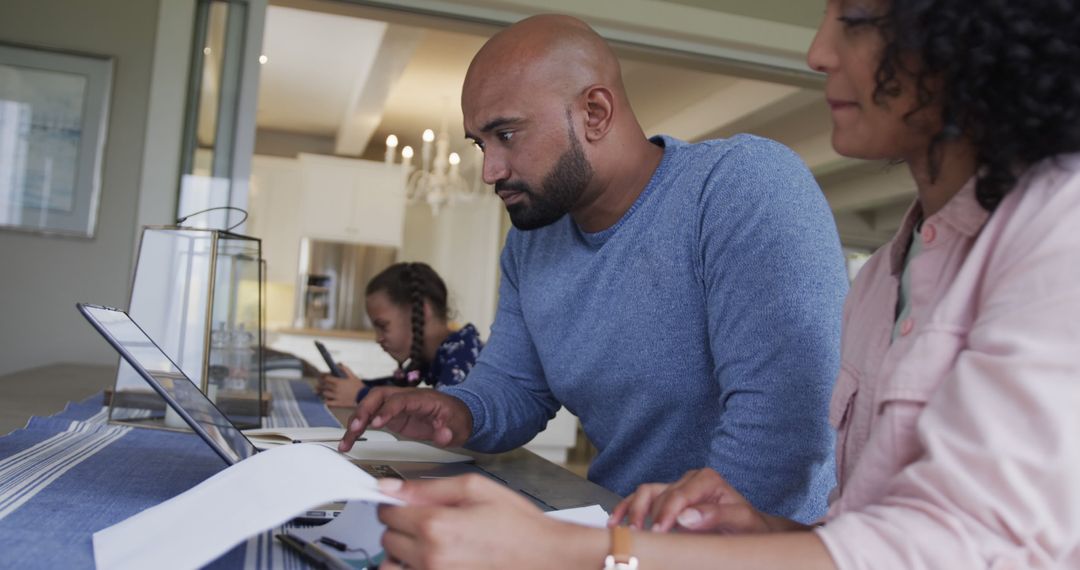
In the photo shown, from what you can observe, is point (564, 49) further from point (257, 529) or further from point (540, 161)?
point (257, 529)

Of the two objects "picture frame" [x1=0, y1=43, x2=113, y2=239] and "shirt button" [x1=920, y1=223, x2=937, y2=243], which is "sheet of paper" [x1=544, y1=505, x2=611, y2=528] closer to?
"shirt button" [x1=920, y1=223, x2=937, y2=243]

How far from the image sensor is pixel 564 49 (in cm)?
136

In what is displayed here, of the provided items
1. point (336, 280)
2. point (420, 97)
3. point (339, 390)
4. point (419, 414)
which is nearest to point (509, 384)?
point (419, 414)

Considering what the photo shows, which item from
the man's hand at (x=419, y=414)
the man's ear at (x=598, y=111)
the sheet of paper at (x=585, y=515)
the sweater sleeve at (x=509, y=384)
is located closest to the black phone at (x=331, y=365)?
the sweater sleeve at (x=509, y=384)

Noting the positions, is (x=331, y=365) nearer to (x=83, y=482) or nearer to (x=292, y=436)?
(x=292, y=436)

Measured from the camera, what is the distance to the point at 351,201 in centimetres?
734

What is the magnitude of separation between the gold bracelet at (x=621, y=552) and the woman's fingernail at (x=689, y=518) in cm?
15

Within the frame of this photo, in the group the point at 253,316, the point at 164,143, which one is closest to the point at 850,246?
the point at 164,143

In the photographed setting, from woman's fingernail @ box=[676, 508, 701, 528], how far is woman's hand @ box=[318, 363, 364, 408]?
148 centimetres

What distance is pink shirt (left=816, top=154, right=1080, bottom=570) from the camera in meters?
0.53

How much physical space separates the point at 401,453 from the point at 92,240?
2048 millimetres

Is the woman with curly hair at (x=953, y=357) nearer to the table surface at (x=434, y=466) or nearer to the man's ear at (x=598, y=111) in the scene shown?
the table surface at (x=434, y=466)

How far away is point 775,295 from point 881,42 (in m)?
0.42

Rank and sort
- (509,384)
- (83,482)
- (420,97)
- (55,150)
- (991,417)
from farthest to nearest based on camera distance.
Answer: (420,97)
(55,150)
(509,384)
(83,482)
(991,417)
